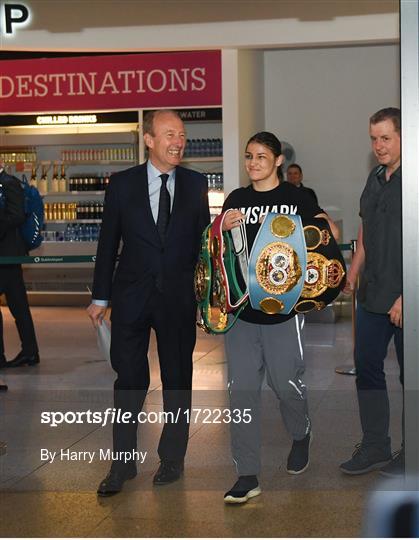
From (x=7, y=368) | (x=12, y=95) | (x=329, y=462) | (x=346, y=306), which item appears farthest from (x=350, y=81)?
(x=329, y=462)

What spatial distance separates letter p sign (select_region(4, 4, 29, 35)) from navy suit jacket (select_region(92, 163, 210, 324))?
242 inches

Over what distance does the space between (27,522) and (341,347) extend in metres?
5.92

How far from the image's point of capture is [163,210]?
545cm

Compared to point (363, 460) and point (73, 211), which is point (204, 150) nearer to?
point (73, 211)

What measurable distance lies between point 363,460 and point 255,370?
85 centimetres

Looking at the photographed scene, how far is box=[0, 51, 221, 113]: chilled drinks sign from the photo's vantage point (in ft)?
43.9

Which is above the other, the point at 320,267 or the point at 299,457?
the point at 320,267

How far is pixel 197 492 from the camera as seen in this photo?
5305 millimetres

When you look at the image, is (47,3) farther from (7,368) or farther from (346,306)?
(346,306)

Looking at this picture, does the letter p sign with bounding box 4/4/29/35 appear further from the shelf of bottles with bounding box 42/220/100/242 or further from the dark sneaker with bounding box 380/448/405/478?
the dark sneaker with bounding box 380/448/405/478

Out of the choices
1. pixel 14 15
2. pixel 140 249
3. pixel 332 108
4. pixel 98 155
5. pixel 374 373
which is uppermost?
pixel 14 15

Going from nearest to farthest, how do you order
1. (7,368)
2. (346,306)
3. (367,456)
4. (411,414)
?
(411,414) → (367,456) → (7,368) → (346,306)

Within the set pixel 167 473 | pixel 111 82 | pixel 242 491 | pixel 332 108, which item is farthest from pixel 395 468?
pixel 332 108

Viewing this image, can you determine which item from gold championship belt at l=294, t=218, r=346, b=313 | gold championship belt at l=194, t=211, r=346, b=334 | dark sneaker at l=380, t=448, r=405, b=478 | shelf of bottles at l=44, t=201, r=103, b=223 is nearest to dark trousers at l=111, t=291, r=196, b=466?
gold championship belt at l=194, t=211, r=346, b=334
